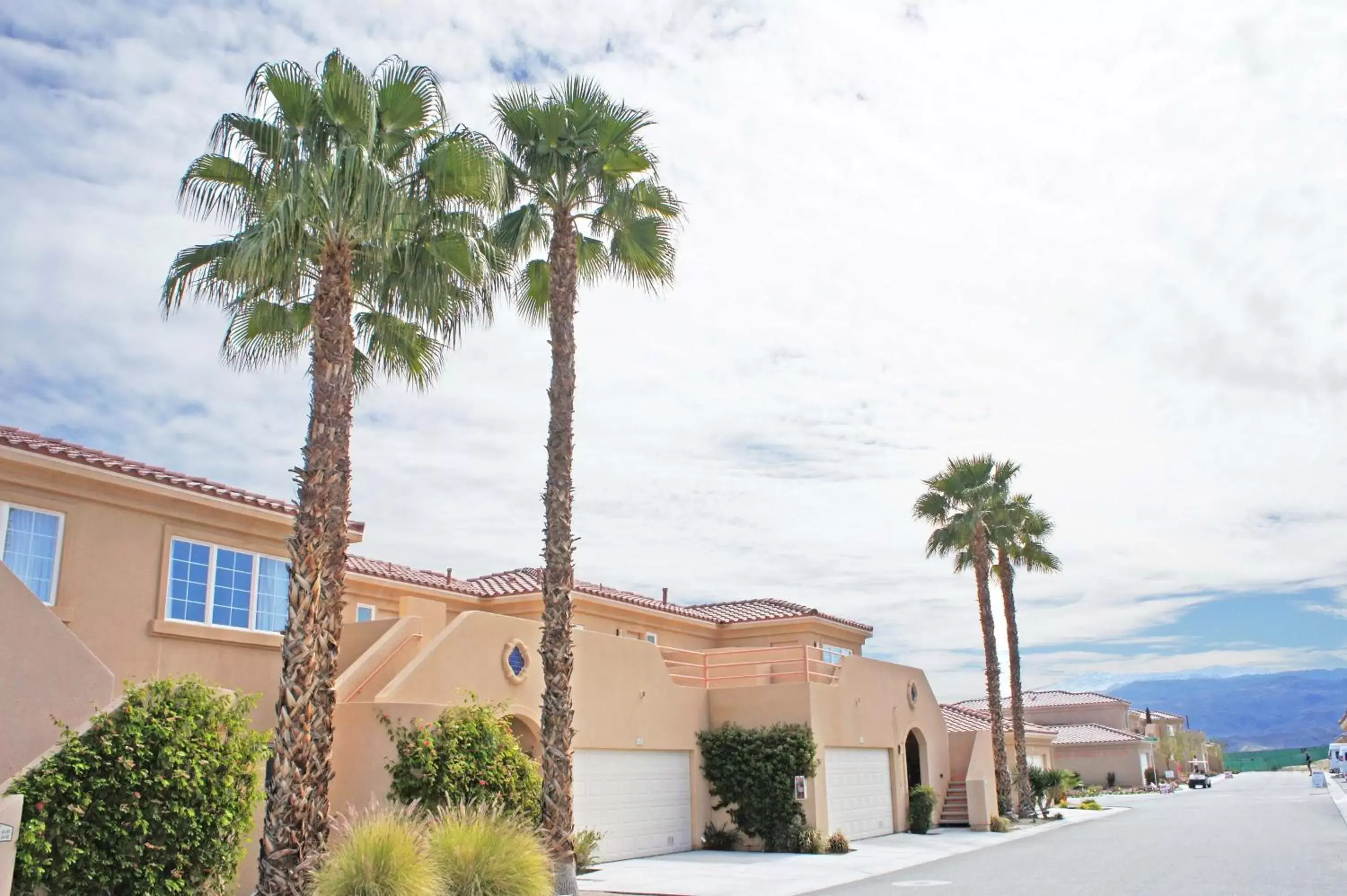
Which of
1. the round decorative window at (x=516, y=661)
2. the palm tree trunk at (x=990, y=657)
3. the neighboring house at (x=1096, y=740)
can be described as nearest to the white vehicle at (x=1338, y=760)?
the neighboring house at (x=1096, y=740)

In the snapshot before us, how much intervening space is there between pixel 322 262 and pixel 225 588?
667 cm

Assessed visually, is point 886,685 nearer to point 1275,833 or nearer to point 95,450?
point 1275,833

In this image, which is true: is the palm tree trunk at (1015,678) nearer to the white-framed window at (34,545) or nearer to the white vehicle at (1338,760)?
the white-framed window at (34,545)

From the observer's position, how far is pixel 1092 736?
7394 centimetres

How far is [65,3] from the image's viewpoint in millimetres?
14883

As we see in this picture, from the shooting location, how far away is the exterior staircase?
35.7m

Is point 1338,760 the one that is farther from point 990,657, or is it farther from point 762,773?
point 762,773

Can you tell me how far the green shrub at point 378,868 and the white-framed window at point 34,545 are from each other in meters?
6.28

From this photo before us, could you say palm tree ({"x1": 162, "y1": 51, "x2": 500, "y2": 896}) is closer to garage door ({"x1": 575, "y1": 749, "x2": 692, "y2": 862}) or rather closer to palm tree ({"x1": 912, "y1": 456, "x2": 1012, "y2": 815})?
garage door ({"x1": 575, "y1": 749, "x2": 692, "y2": 862})

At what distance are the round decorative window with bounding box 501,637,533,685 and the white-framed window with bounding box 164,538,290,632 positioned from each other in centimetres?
396

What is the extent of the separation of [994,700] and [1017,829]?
13.6 feet

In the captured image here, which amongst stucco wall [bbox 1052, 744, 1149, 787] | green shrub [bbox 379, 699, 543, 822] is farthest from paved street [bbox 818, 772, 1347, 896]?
stucco wall [bbox 1052, 744, 1149, 787]

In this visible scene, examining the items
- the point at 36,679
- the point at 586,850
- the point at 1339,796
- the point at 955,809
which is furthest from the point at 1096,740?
the point at 36,679

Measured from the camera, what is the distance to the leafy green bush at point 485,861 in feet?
43.9
